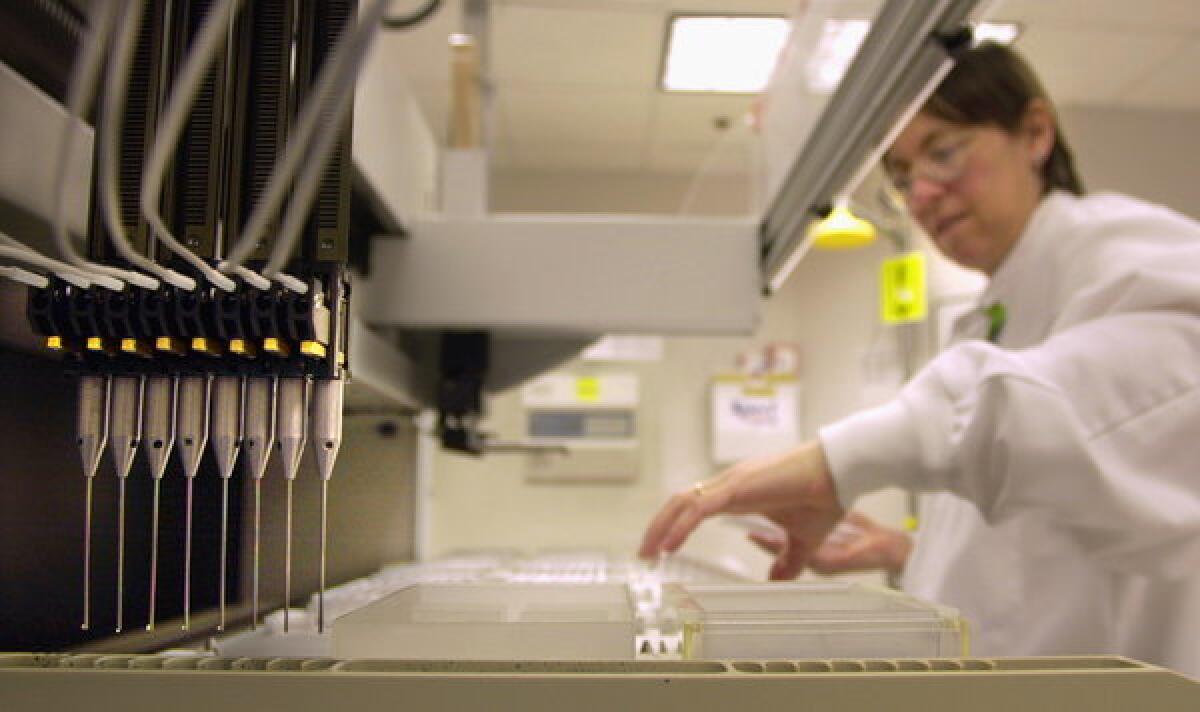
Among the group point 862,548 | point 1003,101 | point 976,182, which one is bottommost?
point 862,548

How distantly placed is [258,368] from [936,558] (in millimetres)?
977

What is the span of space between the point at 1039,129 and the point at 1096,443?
72cm

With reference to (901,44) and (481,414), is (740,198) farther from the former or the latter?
(901,44)

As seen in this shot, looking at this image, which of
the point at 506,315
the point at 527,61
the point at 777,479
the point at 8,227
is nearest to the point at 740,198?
the point at 527,61

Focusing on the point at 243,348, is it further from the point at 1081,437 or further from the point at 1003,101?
the point at 1003,101

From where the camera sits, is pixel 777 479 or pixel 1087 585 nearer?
pixel 777 479

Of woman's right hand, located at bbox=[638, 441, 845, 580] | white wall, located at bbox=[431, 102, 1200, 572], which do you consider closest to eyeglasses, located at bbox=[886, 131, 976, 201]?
woman's right hand, located at bbox=[638, 441, 845, 580]

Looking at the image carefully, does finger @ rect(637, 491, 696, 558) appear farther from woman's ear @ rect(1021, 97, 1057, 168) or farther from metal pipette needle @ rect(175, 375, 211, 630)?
woman's ear @ rect(1021, 97, 1057, 168)

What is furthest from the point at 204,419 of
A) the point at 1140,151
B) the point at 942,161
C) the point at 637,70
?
the point at 637,70

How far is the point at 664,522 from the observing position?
785 mm

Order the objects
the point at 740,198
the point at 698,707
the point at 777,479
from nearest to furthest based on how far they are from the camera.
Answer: the point at 698,707 < the point at 777,479 < the point at 740,198

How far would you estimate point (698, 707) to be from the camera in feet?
1.13

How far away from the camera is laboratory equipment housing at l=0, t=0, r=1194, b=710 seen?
1.13 ft

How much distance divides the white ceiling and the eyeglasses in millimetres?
141
